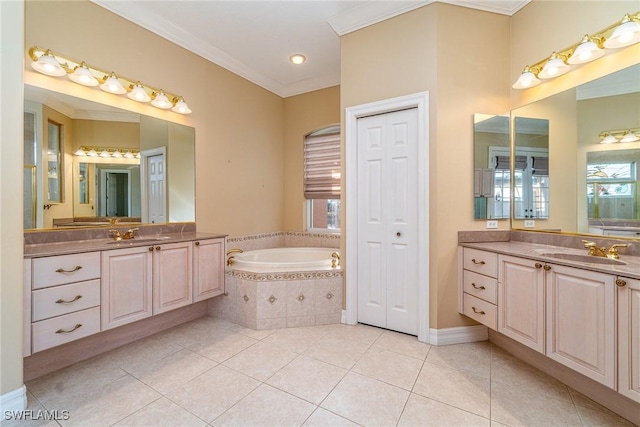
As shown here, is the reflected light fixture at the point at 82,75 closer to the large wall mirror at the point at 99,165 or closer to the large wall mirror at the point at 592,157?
the large wall mirror at the point at 99,165

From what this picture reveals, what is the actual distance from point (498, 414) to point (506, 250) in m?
1.01

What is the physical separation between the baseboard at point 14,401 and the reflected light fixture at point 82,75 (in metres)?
2.13

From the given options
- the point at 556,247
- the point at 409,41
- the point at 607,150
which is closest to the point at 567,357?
the point at 556,247

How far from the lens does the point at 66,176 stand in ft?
7.11

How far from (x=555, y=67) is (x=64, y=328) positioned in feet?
12.4

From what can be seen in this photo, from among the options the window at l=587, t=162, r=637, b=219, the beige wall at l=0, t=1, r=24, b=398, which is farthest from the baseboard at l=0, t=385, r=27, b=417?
the window at l=587, t=162, r=637, b=219

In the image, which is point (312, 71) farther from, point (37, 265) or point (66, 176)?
point (37, 265)

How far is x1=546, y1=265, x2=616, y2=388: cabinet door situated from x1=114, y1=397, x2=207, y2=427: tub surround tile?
2.00 m

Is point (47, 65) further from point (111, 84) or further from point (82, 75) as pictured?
point (111, 84)

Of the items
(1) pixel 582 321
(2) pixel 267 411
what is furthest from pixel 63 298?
(1) pixel 582 321

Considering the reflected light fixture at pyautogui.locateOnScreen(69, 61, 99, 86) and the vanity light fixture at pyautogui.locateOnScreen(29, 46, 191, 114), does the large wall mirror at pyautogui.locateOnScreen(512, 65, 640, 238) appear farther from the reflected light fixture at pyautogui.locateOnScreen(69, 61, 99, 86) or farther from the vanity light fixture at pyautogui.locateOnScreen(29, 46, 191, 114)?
the reflected light fixture at pyautogui.locateOnScreen(69, 61, 99, 86)

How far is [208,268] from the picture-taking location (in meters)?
2.61

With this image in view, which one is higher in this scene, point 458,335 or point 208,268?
point 208,268

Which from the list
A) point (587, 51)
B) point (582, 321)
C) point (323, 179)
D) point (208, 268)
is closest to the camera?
point (582, 321)
